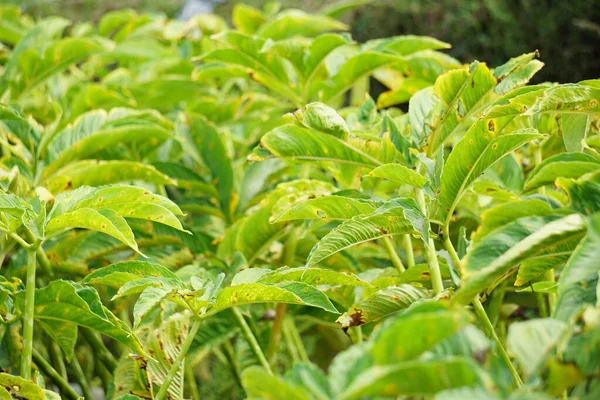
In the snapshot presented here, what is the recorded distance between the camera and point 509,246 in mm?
565

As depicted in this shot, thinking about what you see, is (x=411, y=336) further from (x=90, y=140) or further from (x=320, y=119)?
(x=90, y=140)

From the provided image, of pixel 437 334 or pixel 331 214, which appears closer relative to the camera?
pixel 437 334

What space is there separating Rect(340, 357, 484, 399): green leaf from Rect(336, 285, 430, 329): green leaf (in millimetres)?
332

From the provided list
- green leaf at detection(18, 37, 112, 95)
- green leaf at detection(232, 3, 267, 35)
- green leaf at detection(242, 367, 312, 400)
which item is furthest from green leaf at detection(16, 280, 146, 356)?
green leaf at detection(232, 3, 267, 35)

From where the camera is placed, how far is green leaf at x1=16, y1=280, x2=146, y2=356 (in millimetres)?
816

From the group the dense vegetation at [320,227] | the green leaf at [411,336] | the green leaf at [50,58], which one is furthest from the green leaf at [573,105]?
the green leaf at [50,58]

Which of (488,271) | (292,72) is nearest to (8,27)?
(292,72)

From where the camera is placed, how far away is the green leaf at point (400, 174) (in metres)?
0.73

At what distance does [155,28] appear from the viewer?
1.88 metres

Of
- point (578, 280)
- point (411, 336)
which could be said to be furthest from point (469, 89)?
point (411, 336)

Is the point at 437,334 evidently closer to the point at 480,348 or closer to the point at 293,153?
the point at 480,348

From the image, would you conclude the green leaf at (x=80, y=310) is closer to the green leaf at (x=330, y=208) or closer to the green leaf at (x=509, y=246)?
the green leaf at (x=330, y=208)

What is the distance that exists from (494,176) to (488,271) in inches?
21.4

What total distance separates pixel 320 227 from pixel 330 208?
11.0 inches
